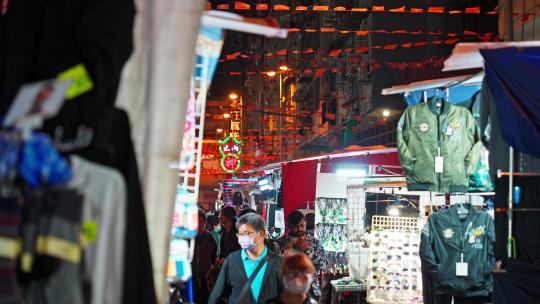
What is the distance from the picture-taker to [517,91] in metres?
6.68

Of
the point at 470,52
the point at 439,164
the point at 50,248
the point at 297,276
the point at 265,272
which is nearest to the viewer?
the point at 50,248

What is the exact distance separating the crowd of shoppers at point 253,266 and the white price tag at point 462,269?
6.53 feet

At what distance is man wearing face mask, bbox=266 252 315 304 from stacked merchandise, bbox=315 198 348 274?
6781 mm

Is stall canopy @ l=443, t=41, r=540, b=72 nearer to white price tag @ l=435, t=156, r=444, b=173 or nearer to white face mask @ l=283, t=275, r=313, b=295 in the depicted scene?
white price tag @ l=435, t=156, r=444, b=173

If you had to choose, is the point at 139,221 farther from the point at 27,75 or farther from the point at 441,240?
the point at 441,240

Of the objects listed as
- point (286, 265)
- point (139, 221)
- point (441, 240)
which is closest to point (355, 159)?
point (441, 240)

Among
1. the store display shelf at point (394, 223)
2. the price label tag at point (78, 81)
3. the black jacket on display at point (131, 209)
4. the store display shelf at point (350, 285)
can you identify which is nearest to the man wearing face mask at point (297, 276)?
the black jacket on display at point (131, 209)

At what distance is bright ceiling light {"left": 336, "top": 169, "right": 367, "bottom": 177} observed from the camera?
41.8 feet

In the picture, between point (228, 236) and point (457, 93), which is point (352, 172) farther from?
point (457, 93)

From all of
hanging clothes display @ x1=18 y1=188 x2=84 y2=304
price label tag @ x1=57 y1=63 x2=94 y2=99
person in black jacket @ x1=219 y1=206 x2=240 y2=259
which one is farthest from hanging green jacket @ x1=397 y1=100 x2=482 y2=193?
hanging clothes display @ x1=18 y1=188 x2=84 y2=304

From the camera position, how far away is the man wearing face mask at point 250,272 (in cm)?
805

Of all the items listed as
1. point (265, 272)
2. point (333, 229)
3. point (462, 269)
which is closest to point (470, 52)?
point (265, 272)

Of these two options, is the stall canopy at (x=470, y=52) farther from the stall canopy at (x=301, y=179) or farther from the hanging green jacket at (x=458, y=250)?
the stall canopy at (x=301, y=179)

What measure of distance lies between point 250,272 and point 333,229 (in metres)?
5.38
